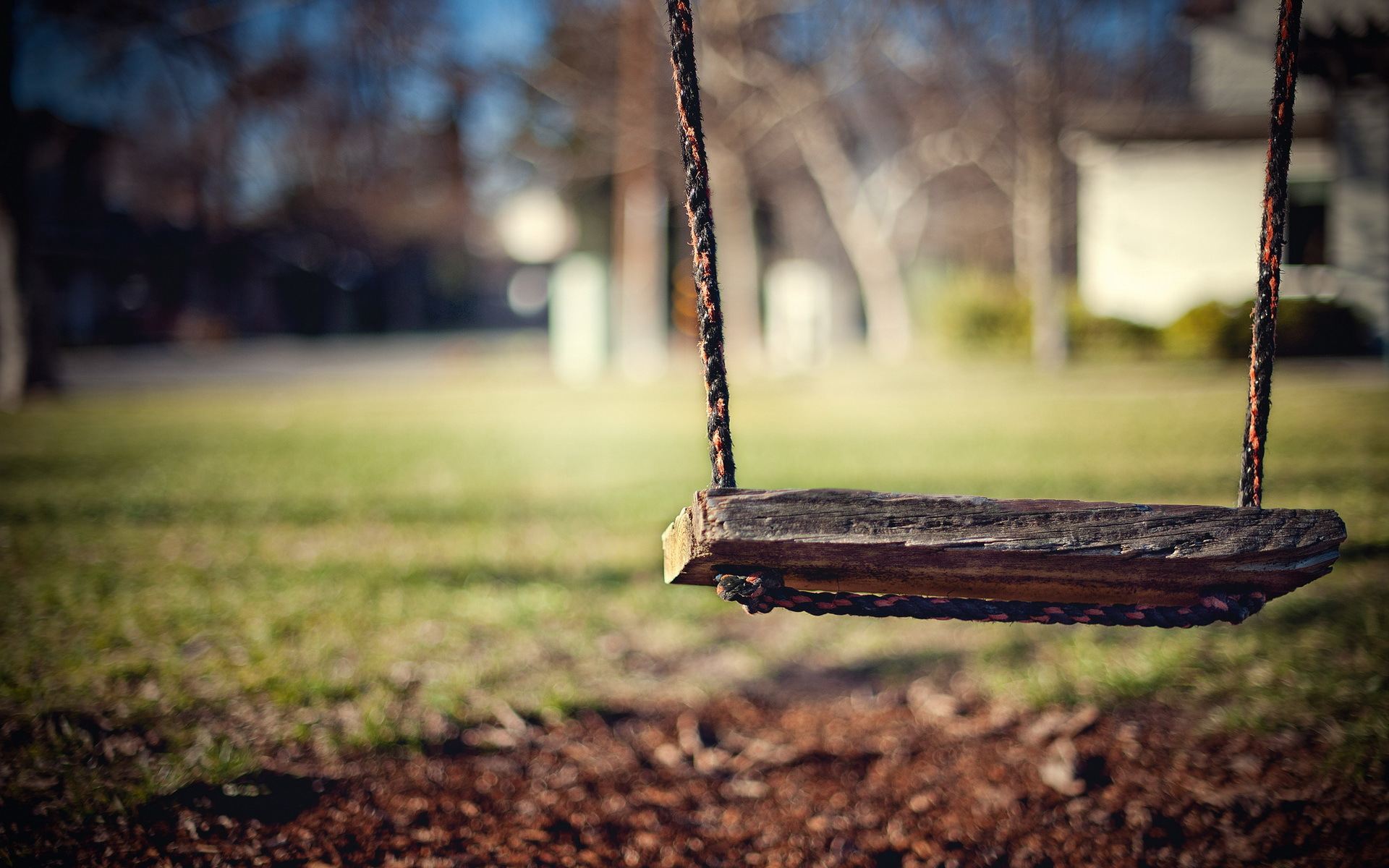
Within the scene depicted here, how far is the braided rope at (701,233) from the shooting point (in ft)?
4.99

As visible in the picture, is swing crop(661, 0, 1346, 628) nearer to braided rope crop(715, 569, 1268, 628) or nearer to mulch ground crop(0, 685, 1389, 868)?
braided rope crop(715, 569, 1268, 628)

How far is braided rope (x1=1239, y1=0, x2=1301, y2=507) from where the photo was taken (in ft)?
4.95

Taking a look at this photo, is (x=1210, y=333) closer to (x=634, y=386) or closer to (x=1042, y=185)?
(x=1042, y=185)

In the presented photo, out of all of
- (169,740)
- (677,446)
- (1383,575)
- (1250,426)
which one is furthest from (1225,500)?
(169,740)

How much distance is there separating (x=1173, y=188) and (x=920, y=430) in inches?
384

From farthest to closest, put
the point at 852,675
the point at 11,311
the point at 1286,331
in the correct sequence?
the point at 1286,331, the point at 11,311, the point at 852,675

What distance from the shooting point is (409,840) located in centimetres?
181

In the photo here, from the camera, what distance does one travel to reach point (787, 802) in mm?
2053

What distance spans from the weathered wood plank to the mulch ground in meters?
0.77

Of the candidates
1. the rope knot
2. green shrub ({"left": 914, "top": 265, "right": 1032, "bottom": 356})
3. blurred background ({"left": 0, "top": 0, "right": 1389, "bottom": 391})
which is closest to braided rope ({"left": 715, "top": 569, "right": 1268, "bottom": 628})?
the rope knot

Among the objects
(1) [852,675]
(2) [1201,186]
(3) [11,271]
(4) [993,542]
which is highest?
(2) [1201,186]

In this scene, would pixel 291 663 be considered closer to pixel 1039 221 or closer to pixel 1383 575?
pixel 1383 575

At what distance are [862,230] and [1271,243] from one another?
787 inches

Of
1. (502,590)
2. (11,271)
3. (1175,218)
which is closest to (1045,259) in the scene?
(1175,218)
